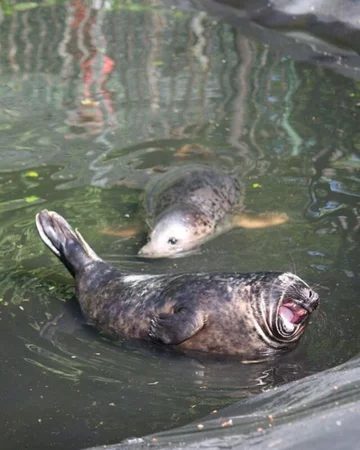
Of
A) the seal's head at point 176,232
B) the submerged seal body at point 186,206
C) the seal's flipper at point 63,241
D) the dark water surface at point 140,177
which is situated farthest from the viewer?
the submerged seal body at point 186,206

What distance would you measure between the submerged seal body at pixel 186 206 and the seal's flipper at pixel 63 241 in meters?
0.64

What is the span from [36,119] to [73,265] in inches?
149

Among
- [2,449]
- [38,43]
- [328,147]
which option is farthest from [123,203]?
[38,43]

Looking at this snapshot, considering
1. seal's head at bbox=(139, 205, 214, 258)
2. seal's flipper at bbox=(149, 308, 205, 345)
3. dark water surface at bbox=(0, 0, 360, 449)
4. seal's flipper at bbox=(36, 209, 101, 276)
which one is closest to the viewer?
dark water surface at bbox=(0, 0, 360, 449)

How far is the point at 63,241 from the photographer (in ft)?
19.9

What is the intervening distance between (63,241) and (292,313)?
1720mm

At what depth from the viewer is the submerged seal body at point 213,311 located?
203 inches

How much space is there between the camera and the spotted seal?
6.86 m

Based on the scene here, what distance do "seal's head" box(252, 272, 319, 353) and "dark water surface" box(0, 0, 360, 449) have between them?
0.41 feet

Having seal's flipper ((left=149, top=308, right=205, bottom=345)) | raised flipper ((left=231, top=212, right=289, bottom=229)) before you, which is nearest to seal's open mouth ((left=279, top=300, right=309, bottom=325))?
seal's flipper ((left=149, top=308, right=205, bottom=345))

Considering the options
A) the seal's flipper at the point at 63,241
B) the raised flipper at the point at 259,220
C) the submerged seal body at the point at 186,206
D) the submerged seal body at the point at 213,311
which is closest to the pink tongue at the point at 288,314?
the submerged seal body at the point at 213,311

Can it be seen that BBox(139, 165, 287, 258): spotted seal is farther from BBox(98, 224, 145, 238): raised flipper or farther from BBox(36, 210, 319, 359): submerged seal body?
BBox(36, 210, 319, 359): submerged seal body

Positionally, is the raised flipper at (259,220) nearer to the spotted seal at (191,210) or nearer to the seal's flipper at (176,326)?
the spotted seal at (191,210)

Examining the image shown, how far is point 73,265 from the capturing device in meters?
6.00
